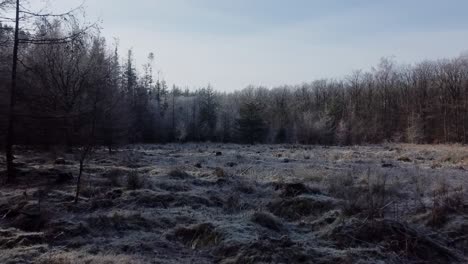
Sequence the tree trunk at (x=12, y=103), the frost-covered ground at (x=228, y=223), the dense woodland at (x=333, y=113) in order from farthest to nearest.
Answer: the dense woodland at (x=333, y=113), the tree trunk at (x=12, y=103), the frost-covered ground at (x=228, y=223)

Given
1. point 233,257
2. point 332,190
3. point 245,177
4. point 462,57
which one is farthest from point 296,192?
point 462,57

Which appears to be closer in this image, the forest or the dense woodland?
the forest

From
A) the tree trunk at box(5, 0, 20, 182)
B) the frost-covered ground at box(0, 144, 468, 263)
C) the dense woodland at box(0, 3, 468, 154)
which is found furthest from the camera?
the dense woodland at box(0, 3, 468, 154)

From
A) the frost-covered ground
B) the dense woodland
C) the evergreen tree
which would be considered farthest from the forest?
the evergreen tree

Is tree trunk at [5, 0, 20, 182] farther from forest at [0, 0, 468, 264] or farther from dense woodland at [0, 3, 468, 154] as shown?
dense woodland at [0, 3, 468, 154]

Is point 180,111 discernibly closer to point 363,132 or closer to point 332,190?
point 363,132

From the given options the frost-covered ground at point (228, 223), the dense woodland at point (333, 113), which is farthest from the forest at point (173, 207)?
the dense woodland at point (333, 113)

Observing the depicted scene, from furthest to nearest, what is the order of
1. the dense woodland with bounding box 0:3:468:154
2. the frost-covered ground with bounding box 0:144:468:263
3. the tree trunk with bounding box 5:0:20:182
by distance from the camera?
the dense woodland with bounding box 0:3:468:154 < the tree trunk with bounding box 5:0:20:182 < the frost-covered ground with bounding box 0:144:468:263

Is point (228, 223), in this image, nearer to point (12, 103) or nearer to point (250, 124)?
point (12, 103)

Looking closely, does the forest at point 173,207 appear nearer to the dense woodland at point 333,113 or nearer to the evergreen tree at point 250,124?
the dense woodland at point 333,113

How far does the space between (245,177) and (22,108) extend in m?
6.81

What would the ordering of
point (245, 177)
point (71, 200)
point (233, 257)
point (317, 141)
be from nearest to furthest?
1. point (233, 257)
2. point (71, 200)
3. point (245, 177)
4. point (317, 141)

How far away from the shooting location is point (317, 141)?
61281 millimetres

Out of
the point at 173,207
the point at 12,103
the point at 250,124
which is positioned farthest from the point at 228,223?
the point at 250,124
